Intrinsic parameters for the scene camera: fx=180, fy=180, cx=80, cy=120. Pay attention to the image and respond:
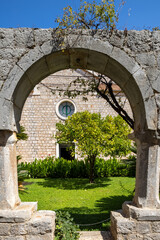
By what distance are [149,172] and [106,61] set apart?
1879mm

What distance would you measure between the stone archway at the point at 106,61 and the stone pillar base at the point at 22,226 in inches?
5.8

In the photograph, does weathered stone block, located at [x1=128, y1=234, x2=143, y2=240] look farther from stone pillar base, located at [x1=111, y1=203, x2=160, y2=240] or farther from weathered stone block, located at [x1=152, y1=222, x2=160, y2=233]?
weathered stone block, located at [x1=152, y1=222, x2=160, y2=233]

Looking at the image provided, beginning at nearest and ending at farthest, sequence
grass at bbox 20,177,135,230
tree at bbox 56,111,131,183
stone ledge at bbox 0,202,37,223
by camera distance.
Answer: stone ledge at bbox 0,202,37,223
grass at bbox 20,177,135,230
tree at bbox 56,111,131,183

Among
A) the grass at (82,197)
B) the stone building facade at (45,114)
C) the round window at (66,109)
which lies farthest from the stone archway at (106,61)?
the round window at (66,109)

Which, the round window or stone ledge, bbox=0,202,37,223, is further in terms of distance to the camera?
the round window

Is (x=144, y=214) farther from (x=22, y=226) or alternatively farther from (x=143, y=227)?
(x=22, y=226)

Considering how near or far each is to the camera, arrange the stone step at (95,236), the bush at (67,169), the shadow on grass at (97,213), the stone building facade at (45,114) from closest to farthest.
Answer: the stone step at (95,236), the shadow on grass at (97,213), the bush at (67,169), the stone building facade at (45,114)

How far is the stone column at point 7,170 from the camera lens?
8.92 ft

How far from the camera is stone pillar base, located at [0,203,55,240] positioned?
8.81ft

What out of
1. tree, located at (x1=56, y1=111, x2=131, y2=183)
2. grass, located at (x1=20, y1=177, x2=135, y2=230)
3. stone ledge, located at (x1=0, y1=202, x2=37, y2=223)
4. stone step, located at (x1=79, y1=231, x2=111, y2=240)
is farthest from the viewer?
tree, located at (x1=56, y1=111, x2=131, y2=183)

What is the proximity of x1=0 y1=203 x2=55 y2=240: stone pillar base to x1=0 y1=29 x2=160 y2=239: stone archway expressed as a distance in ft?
0.48

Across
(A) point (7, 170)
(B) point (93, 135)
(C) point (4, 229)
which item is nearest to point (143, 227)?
(C) point (4, 229)

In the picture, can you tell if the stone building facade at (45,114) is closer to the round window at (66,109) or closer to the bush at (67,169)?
the round window at (66,109)

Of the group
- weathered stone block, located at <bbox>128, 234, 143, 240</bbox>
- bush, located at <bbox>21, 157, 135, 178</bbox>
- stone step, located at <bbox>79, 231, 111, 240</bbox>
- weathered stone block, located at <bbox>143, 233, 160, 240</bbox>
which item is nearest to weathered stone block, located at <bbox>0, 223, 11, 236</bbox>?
stone step, located at <bbox>79, 231, 111, 240</bbox>
